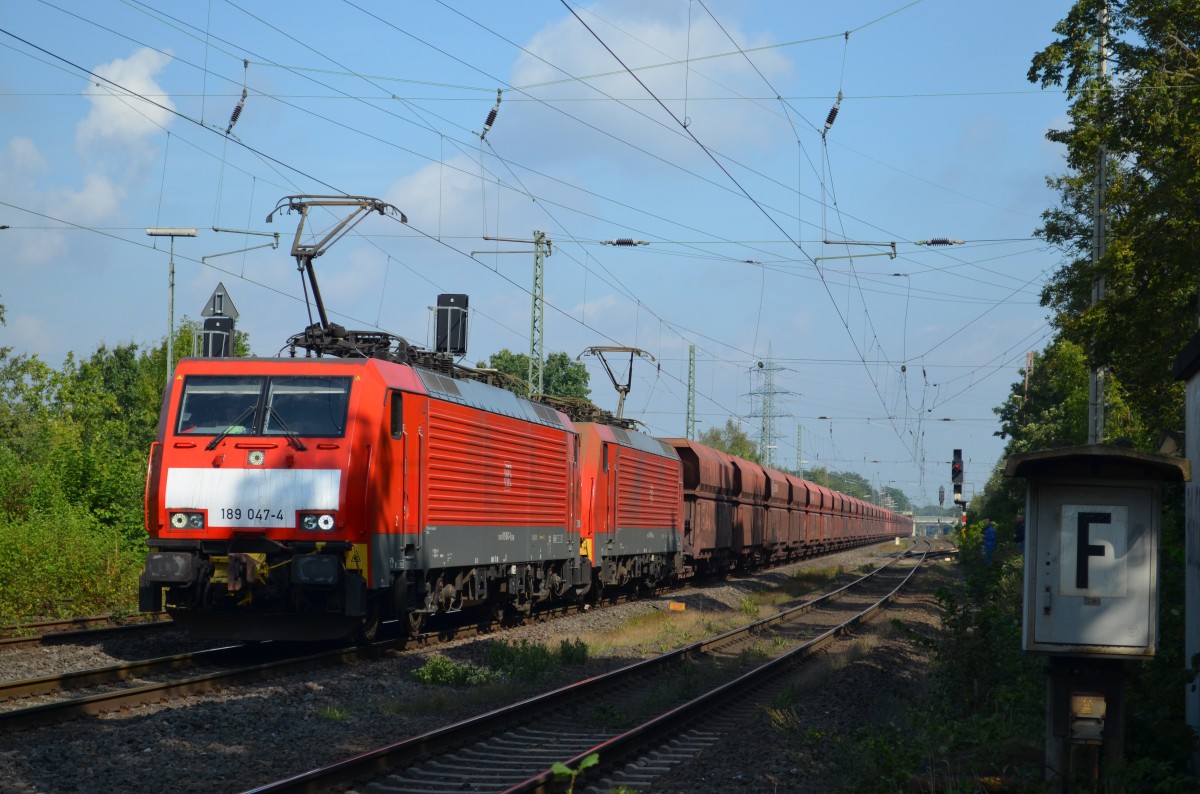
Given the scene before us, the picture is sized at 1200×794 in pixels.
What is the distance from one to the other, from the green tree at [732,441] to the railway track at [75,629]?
9794 centimetres

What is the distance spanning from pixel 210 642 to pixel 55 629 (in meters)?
2.33

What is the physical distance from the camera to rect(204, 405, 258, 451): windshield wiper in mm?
14039

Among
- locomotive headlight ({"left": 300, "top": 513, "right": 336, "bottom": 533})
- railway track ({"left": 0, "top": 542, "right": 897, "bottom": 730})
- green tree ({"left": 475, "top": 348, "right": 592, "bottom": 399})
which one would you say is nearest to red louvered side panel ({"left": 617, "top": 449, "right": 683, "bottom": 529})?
railway track ({"left": 0, "top": 542, "right": 897, "bottom": 730})

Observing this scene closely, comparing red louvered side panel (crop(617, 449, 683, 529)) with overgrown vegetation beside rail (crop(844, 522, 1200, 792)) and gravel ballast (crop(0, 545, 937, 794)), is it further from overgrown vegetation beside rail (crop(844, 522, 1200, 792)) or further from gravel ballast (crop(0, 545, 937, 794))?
overgrown vegetation beside rail (crop(844, 522, 1200, 792))

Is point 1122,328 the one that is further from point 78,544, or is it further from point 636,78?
point 78,544

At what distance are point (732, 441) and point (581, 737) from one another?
366 ft

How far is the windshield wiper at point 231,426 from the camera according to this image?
14039 mm

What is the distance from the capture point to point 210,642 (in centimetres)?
1627

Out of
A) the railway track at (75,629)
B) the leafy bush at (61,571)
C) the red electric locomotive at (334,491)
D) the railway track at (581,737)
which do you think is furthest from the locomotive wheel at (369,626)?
the leafy bush at (61,571)

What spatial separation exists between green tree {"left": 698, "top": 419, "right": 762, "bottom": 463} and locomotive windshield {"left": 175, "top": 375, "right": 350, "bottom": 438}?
101 meters

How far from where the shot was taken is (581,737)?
36.0ft

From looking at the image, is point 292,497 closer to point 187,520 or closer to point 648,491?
point 187,520

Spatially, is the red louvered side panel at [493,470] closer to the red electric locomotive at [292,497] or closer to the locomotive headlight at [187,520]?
the red electric locomotive at [292,497]

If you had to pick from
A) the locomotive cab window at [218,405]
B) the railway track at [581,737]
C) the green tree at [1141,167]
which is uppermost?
the green tree at [1141,167]
